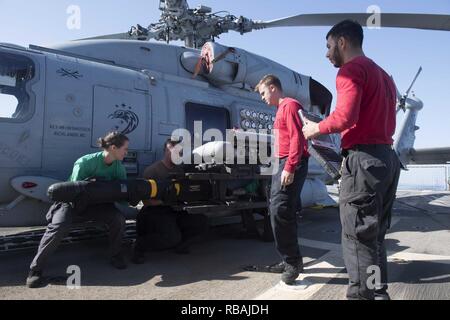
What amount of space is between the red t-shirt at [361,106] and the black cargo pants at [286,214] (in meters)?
0.79

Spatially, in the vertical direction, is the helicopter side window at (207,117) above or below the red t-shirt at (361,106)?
above

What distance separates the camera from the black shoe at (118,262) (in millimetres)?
3896

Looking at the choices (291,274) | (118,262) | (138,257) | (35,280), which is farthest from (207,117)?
(35,280)

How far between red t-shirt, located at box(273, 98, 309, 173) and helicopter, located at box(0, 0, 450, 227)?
247 centimetres

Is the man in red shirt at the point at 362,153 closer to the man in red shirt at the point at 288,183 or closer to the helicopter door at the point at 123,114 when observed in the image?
the man in red shirt at the point at 288,183

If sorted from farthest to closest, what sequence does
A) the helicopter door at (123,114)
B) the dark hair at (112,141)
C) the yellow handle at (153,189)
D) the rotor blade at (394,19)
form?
the rotor blade at (394,19) < the helicopter door at (123,114) < the yellow handle at (153,189) < the dark hair at (112,141)

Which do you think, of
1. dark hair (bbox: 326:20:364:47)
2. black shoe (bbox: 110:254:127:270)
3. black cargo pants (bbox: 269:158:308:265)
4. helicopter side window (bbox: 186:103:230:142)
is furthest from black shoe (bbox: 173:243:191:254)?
dark hair (bbox: 326:20:364:47)

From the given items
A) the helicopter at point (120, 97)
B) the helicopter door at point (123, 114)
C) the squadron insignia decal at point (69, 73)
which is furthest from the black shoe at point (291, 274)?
the squadron insignia decal at point (69, 73)

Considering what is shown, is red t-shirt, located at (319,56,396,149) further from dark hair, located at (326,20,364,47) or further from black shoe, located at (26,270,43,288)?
black shoe, located at (26,270,43,288)

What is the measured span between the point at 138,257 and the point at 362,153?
2.76 meters

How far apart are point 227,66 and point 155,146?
2.01 metres

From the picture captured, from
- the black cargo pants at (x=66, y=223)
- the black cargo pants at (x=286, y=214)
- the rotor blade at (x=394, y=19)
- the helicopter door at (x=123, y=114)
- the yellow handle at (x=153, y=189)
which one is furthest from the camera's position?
the rotor blade at (x=394, y=19)

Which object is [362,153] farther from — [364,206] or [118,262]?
[118,262]

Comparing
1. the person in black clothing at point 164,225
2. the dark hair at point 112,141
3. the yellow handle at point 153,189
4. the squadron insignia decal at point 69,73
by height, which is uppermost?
the squadron insignia decal at point 69,73
